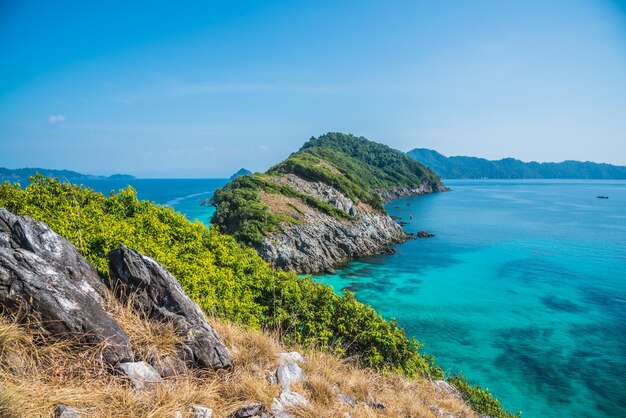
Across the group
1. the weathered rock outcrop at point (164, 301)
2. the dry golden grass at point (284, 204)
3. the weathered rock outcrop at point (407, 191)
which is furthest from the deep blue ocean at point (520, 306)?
the weathered rock outcrop at point (407, 191)

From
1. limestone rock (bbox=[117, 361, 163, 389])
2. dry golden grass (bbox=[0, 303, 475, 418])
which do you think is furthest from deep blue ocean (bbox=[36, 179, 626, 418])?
limestone rock (bbox=[117, 361, 163, 389])

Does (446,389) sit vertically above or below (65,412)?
below

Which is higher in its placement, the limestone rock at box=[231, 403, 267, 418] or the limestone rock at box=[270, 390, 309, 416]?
the limestone rock at box=[231, 403, 267, 418]

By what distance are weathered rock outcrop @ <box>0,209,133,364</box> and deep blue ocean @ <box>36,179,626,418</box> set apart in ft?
77.0

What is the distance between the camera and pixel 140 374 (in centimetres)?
548

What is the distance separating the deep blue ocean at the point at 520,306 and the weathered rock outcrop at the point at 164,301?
70.7 feet

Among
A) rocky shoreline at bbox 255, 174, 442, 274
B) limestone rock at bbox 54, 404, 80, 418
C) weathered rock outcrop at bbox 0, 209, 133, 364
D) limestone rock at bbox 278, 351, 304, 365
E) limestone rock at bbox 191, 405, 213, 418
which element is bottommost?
rocky shoreline at bbox 255, 174, 442, 274

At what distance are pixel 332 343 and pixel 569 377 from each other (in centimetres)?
2081

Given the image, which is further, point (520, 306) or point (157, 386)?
point (520, 306)

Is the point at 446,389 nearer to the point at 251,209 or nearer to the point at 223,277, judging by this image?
the point at 223,277

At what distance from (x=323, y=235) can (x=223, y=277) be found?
39.8 meters

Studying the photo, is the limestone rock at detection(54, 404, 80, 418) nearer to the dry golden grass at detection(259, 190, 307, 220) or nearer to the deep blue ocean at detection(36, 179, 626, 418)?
the deep blue ocean at detection(36, 179, 626, 418)

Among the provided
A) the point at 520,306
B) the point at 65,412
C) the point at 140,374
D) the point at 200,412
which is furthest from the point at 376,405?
the point at 520,306

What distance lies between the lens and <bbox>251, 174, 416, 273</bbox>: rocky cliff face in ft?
149
